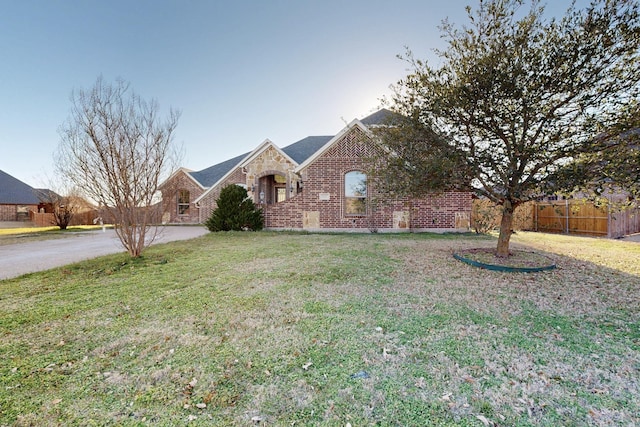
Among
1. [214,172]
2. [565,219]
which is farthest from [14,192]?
[565,219]

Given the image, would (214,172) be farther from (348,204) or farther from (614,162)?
(614,162)

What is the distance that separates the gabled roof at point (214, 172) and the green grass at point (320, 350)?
18.5 metres

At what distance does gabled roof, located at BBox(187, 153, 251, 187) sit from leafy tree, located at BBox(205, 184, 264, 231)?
975 cm

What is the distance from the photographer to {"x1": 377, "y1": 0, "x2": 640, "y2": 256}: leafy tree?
525 cm

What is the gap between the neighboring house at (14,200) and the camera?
27406 mm

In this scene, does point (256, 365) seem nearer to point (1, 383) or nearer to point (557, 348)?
point (1, 383)

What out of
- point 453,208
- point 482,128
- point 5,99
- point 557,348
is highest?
point 5,99

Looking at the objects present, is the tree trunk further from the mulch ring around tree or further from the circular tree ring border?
the circular tree ring border

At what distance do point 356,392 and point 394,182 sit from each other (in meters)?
5.36

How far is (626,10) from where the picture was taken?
194 inches

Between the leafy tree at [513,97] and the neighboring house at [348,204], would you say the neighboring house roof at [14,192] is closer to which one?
the neighboring house at [348,204]

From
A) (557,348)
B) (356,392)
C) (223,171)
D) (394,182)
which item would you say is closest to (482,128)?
(394,182)

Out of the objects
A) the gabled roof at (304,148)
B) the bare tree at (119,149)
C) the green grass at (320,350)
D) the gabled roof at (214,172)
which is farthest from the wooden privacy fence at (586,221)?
the gabled roof at (214,172)

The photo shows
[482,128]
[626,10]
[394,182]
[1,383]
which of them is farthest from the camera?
[394,182]
